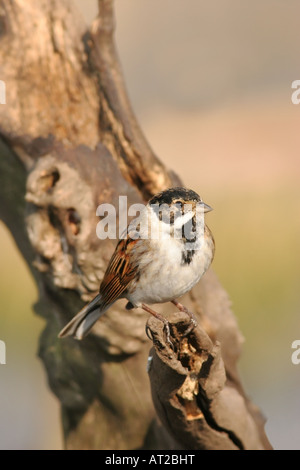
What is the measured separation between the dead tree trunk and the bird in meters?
0.94

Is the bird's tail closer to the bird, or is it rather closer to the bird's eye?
Result: the bird

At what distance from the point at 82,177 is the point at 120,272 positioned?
3.63 feet

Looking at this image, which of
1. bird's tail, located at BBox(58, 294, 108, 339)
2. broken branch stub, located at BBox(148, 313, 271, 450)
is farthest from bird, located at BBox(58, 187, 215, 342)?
bird's tail, located at BBox(58, 294, 108, 339)

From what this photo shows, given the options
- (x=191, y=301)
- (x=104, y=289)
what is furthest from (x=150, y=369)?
(x=191, y=301)

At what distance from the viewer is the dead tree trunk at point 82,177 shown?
5.29m

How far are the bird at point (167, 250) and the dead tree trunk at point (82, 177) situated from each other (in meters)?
0.94

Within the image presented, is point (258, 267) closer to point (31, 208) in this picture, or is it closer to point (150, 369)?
point (31, 208)

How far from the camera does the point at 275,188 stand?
9.05m

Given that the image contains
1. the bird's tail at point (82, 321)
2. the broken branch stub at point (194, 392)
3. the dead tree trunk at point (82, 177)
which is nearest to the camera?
the broken branch stub at point (194, 392)

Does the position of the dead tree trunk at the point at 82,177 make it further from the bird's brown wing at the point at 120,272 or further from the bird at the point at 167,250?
the bird at the point at 167,250

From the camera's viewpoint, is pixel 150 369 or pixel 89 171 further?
pixel 89 171

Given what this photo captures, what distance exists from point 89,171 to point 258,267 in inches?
139

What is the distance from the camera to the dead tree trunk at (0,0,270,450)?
529cm

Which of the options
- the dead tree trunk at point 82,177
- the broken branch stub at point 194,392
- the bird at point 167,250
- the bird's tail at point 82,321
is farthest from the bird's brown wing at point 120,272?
the dead tree trunk at point 82,177
